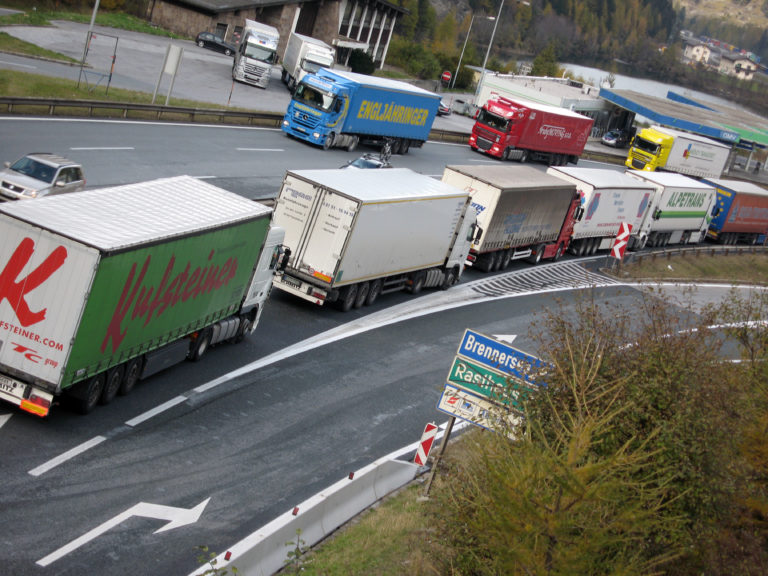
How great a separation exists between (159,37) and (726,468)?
62.4m

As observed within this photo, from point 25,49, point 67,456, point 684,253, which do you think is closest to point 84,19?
point 25,49

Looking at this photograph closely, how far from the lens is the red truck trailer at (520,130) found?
61625mm

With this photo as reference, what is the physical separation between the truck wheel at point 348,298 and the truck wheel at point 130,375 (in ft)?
31.6

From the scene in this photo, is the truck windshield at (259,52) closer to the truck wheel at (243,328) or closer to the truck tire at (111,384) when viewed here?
the truck wheel at (243,328)

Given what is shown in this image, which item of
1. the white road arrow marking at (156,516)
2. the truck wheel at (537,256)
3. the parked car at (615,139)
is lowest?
the white road arrow marking at (156,516)

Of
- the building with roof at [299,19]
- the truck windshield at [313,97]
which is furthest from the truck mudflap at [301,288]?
the building with roof at [299,19]

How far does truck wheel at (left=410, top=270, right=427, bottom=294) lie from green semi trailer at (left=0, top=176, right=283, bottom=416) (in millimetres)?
11239

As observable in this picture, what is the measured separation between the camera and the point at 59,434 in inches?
625

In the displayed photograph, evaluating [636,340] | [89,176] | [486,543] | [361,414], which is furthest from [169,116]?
[486,543]

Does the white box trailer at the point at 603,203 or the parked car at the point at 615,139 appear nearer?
the white box trailer at the point at 603,203

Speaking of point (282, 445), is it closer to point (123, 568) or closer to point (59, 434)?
point (59, 434)

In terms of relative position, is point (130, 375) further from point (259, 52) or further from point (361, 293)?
point (259, 52)

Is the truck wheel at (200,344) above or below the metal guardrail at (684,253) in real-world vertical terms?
below

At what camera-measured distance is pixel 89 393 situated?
16.4 m
